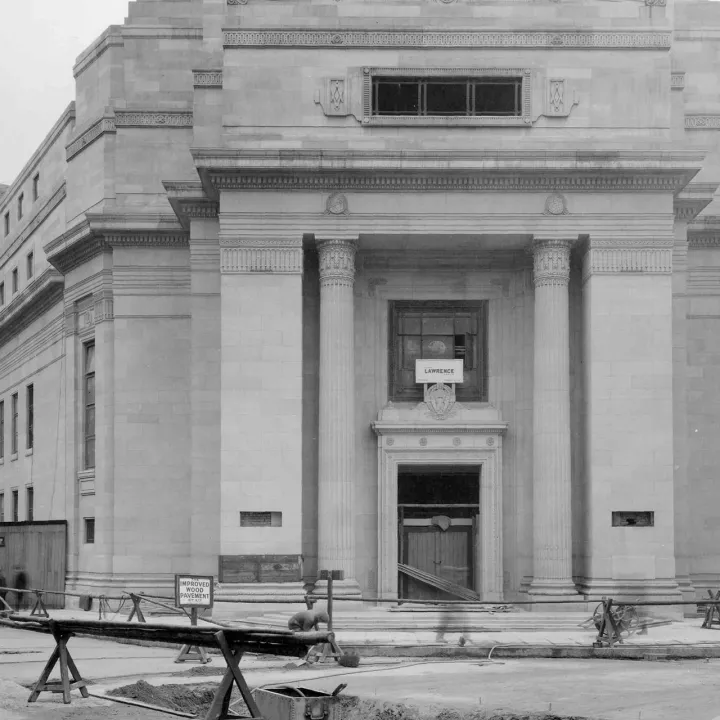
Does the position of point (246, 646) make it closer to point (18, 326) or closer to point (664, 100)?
point (664, 100)

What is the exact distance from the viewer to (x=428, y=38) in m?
37.2

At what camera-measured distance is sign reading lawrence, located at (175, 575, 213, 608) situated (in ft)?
89.7

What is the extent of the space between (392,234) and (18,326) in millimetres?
23628

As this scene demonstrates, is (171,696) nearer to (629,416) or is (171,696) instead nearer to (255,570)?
(255,570)

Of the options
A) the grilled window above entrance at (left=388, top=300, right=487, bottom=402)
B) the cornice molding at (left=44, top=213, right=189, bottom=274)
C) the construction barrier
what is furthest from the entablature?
the construction barrier

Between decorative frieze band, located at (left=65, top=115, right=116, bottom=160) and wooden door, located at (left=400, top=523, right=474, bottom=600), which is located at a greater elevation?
decorative frieze band, located at (left=65, top=115, right=116, bottom=160)

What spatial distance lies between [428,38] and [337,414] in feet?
34.6

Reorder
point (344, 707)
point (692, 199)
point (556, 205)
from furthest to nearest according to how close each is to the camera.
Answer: point (692, 199) → point (556, 205) → point (344, 707)

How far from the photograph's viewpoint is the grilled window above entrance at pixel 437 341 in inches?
1511

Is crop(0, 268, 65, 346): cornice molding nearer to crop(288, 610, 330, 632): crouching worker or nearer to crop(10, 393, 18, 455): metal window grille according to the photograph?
crop(10, 393, 18, 455): metal window grille

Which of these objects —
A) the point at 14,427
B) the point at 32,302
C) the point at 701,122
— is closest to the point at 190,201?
the point at 32,302

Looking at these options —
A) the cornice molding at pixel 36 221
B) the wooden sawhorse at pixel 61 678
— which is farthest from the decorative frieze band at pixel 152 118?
the wooden sawhorse at pixel 61 678

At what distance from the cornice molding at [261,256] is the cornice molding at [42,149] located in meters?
14.3

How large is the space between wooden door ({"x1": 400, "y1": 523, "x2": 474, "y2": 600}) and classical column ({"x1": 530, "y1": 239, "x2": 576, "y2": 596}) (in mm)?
2573
